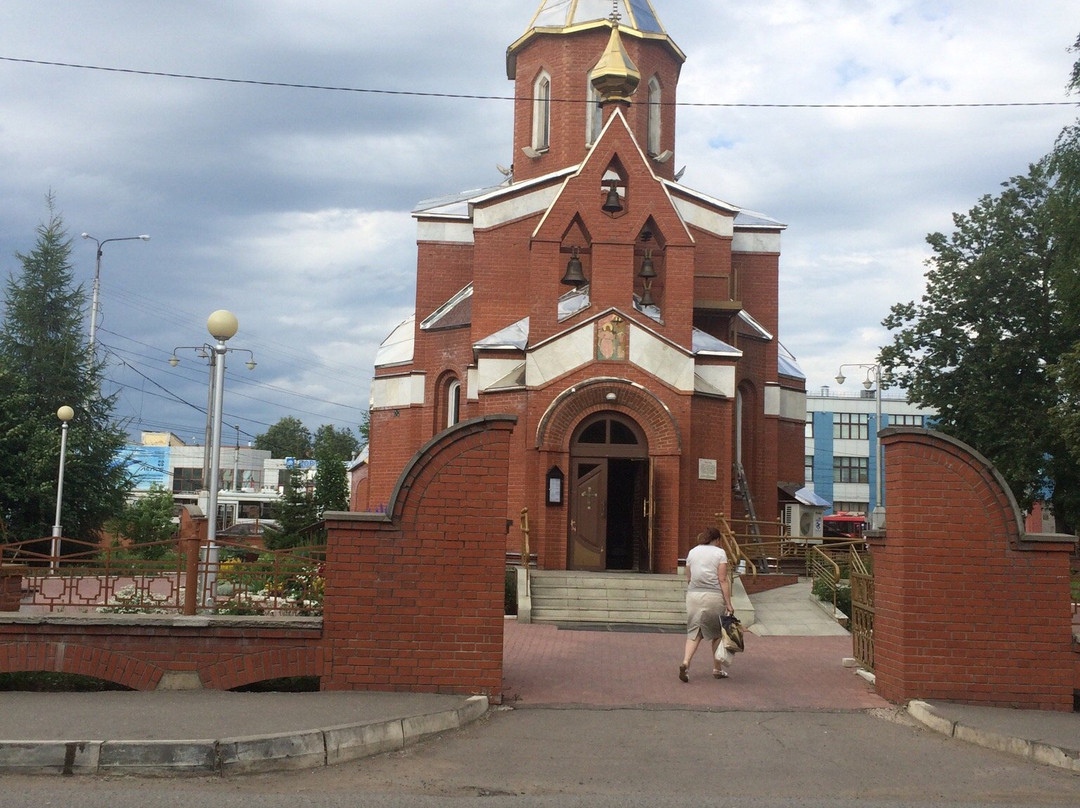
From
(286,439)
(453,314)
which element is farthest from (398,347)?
(286,439)

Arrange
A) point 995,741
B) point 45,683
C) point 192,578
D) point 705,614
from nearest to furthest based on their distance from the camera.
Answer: point 995,741
point 192,578
point 45,683
point 705,614

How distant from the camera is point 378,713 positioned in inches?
320

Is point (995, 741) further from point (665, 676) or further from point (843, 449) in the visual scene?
point (843, 449)

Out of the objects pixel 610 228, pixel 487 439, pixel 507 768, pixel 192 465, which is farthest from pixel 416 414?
pixel 192 465

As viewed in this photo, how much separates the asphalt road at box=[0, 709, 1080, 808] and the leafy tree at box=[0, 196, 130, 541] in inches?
1087

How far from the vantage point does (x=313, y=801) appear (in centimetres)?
636

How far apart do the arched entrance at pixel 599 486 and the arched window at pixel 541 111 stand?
31.6 feet

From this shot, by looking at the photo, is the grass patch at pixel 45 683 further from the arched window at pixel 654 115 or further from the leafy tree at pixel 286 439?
the leafy tree at pixel 286 439

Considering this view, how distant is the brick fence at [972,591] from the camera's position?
9180 millimetres

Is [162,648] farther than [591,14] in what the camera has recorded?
No

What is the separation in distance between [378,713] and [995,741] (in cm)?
464

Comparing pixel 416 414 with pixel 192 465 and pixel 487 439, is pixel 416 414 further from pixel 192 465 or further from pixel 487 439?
pixel 192 465

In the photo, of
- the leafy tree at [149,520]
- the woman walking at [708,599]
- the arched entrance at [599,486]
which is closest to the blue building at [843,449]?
the leafy tree at [149,520]

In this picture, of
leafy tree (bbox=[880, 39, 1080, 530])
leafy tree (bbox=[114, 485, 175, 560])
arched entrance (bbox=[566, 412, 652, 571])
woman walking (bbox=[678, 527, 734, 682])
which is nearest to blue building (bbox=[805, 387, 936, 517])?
leafy tree (bbox=[880, 39, 1080, 530])
